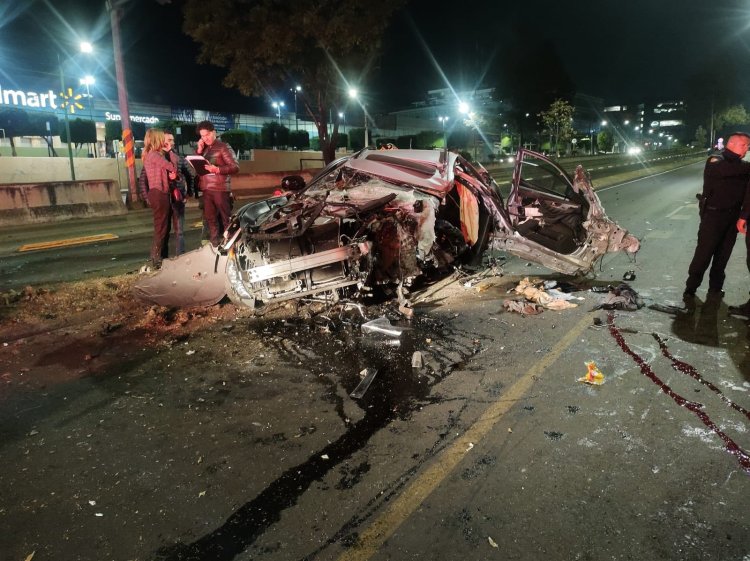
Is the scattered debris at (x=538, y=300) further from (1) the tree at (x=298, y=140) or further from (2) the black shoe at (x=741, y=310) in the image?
(1) the tree at (x=298, y=140)

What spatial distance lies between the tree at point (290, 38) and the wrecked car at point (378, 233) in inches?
690

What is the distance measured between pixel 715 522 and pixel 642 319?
326 cm

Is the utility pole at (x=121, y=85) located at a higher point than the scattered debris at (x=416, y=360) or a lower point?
higher

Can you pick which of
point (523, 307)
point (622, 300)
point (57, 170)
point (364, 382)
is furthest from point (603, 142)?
point (364, 382)

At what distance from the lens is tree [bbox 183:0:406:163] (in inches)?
853

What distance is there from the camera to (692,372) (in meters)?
4.14

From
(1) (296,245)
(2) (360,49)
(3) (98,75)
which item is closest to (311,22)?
(2) (360,49)

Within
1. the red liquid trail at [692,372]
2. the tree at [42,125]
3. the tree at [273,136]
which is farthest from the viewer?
the tree at [273,136]

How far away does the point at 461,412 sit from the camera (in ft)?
11.7

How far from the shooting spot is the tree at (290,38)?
21.7 meters

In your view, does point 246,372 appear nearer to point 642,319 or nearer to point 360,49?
point 642,319

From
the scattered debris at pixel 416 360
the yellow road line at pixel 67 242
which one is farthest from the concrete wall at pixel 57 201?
the scattered debris at pixel 416 360

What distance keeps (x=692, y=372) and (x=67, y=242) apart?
10.6 meters

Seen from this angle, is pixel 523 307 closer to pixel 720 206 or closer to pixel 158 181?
pixel 720 206
